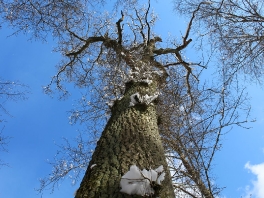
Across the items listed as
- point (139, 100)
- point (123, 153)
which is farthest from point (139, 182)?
point (139, 100)

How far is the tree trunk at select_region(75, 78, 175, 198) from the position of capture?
1.92 m

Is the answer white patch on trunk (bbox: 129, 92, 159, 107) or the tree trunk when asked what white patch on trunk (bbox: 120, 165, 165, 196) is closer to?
the tree trunk

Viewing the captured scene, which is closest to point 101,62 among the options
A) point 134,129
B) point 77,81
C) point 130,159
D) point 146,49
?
point 77,81

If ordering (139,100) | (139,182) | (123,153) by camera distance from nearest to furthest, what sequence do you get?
(139,182) < (123,153) < (139,100)

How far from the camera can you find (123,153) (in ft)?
7.57

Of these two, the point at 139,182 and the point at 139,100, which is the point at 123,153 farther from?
the point at 139,100

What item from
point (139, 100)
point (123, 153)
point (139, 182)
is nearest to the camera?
point (139, 182)

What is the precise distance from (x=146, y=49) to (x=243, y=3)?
2.21 metres

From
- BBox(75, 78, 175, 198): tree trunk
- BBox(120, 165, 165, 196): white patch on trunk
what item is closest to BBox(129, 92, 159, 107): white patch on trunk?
BBox(75, 78, 175, 198): tree trunk

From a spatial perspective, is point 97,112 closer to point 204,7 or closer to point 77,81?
point 77,81

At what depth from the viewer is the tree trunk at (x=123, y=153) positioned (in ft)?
6.29

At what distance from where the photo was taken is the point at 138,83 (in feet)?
14.0

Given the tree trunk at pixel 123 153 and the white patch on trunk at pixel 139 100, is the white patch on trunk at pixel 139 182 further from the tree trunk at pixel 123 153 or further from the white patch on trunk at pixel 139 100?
the white patch on trunk at pixel 139 100

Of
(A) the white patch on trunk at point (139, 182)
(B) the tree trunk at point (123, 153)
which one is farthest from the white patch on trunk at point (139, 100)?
(A) the white patch on trunk at point (139, 182)
